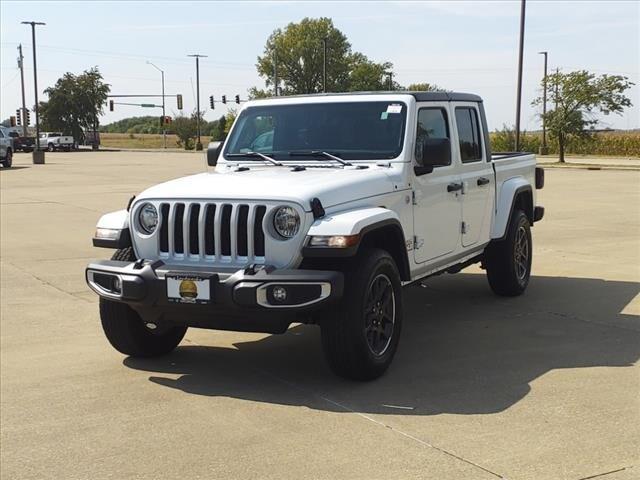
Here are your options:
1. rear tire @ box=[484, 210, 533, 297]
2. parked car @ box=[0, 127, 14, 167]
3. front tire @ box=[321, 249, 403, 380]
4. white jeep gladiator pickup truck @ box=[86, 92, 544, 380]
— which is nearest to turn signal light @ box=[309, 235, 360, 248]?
white jeep gladiator pickup truck @ box=[86, 92, 544, 380]

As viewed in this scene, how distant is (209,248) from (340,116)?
1.74 metres

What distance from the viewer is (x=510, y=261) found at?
7.68 m

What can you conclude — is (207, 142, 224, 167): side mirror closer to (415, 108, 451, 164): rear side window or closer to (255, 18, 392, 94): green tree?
(415, 108, 451, 164): rear side window

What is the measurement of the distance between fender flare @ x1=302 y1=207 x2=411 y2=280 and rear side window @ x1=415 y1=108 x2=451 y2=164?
0.76 metres

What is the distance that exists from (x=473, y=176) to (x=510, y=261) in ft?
3.67

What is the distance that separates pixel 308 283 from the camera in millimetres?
4680

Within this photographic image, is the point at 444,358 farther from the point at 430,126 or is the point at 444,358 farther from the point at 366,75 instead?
the point at 366,75

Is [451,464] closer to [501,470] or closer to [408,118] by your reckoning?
[501,470]

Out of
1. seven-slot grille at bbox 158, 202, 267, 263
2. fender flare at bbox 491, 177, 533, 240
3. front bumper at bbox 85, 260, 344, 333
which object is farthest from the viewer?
fender flare at bbox 491, 177, 533, 240

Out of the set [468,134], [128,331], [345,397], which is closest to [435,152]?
[468,134]

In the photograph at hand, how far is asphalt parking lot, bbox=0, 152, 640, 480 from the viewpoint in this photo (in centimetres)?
399

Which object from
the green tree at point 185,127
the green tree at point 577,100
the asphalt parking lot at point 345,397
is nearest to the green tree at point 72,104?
the green tree at point 185,127

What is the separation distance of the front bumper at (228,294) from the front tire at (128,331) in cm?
32

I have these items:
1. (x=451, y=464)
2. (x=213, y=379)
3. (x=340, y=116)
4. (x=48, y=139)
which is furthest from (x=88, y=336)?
(x=48, y=139)
